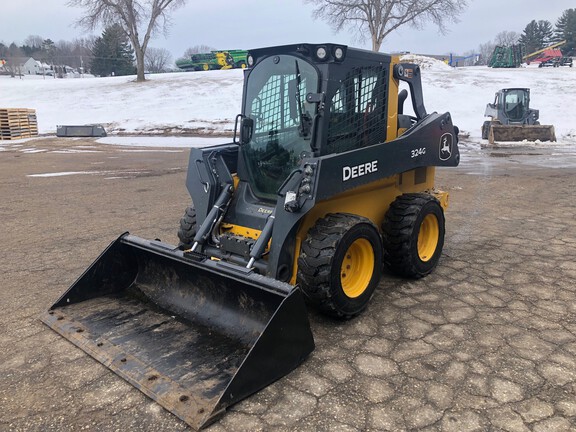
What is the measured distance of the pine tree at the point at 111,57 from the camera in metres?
62.4

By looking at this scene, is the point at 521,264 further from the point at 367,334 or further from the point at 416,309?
the point at 367,334

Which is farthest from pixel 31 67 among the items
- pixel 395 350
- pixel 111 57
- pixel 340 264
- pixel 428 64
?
pixel 395 350

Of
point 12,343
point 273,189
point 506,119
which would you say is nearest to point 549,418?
point 273,189

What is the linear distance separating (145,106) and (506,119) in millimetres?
21390

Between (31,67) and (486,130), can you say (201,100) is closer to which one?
(486,130)

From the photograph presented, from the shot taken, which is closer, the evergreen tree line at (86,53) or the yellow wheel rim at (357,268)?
the yellow wheel rim at (357,268)

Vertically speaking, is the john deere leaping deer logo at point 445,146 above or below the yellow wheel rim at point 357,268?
above

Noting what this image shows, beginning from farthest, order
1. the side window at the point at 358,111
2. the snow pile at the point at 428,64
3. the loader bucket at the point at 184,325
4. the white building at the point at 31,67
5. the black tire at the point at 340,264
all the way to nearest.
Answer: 1. the white building at the point at 31,67
2. the snow pile at the point at 428,64
3. the side window at the point at 358,111
4. the black tire at the point at 340,264
5. the loader bucket at the point at 184,325

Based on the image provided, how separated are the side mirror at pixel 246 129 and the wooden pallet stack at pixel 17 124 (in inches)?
890

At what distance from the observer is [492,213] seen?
7660mm

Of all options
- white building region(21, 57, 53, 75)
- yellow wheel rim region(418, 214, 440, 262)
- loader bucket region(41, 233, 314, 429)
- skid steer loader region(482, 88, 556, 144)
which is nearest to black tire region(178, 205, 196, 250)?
loader bucket region(41, 233, 314, 429)

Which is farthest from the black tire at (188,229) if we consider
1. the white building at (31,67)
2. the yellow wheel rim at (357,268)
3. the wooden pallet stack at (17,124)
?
the white building at (31,67)

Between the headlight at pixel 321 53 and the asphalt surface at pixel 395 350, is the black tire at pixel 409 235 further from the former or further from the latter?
the headlight at pixel 321 53

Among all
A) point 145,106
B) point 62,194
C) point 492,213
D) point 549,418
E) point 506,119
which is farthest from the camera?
point 145,106
